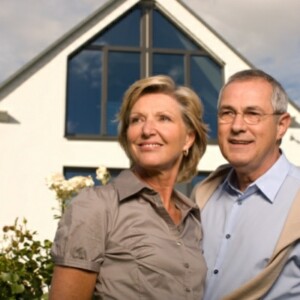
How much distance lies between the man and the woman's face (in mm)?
294

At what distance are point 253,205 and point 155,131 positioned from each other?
61cm

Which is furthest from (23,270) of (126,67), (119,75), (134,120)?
(126,67)

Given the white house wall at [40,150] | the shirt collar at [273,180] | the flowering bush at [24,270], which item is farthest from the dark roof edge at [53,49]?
the shirt collar at [273,180]

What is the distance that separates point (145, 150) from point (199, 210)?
50cm

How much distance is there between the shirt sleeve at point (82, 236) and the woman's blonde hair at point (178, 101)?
0.54m

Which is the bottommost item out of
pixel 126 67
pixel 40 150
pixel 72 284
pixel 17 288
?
pixel 17 288

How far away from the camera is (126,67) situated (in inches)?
407

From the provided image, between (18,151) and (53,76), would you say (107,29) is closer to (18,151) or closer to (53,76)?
(53,76)

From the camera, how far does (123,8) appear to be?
33.8ft

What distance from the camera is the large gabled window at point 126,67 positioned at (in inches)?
393

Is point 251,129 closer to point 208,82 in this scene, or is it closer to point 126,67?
point 126,67

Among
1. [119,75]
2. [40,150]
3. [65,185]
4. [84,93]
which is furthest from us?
[119,75]

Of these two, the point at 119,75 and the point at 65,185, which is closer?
the point at 65,185

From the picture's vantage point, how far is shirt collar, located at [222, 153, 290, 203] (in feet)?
8.45
